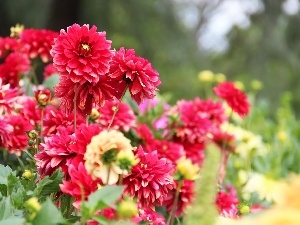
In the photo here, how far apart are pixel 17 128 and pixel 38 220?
69 centimetres

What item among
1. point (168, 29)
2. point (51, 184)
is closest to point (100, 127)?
point (51, 184)

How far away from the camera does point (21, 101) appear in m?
1.68

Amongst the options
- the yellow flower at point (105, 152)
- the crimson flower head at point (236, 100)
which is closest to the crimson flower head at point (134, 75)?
the yellow flower at point (105, 152)

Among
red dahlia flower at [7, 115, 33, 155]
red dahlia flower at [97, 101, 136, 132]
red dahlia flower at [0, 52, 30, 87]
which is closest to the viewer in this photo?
red dahlia flower at [7, 115, 33, 155]

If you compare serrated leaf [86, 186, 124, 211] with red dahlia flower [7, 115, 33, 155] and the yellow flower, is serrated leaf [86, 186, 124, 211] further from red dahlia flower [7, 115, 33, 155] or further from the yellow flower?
red dahlia flower [7, 115, 33, 155]

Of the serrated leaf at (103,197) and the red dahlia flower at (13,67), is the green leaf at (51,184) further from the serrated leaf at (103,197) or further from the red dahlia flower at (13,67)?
the red dahlia flower at (13,67)

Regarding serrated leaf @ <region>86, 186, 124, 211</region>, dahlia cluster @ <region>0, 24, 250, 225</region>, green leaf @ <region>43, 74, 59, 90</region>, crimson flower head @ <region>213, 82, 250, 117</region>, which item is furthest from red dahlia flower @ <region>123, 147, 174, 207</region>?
green leaf @ <region>43, 74, 59, 90</region>

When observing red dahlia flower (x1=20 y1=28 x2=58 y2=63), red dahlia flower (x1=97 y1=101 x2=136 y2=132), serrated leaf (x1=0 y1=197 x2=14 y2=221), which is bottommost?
serrated leaf (x1=0 y1=197 x2=14 y2=221)

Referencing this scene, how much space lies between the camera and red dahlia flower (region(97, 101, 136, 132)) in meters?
1.71

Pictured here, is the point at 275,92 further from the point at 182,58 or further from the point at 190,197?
the point at 190,197

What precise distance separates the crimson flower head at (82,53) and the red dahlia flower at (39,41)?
2.10ft

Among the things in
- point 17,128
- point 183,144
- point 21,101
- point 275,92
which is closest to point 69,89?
point 17,128

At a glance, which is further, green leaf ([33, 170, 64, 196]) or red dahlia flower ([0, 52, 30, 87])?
red dahlia flower ([0, 52, 30, 87])

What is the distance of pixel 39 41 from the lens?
1.84 meters
